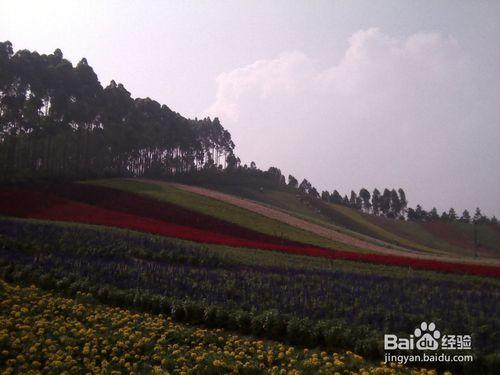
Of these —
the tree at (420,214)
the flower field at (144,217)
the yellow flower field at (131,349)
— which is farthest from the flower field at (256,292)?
the tree at (420,214)

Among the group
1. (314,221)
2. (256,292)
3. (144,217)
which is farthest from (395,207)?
(256,292)

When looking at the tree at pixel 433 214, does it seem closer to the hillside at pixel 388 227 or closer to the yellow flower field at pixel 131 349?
the hillside at pixel 388 227

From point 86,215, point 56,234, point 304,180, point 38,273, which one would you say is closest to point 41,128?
point 86,215

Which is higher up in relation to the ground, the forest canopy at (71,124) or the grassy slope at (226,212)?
the forest canopy at (71,124)

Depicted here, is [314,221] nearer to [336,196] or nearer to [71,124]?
[71,124]

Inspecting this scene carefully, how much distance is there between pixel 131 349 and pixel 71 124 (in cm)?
6089

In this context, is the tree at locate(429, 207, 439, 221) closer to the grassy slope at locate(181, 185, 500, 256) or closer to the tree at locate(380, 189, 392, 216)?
the tree at locate(380, 189, 392, 216)

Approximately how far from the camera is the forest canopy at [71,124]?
2199 inches

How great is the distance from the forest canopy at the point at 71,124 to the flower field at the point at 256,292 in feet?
108

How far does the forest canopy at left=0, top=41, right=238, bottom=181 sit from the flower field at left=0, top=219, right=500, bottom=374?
32.9 metres

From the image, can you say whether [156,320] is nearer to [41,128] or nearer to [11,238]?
[11,238]

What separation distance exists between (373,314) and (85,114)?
196 ft

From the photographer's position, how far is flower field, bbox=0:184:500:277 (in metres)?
29.1

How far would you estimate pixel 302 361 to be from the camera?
Result: 926 cm
